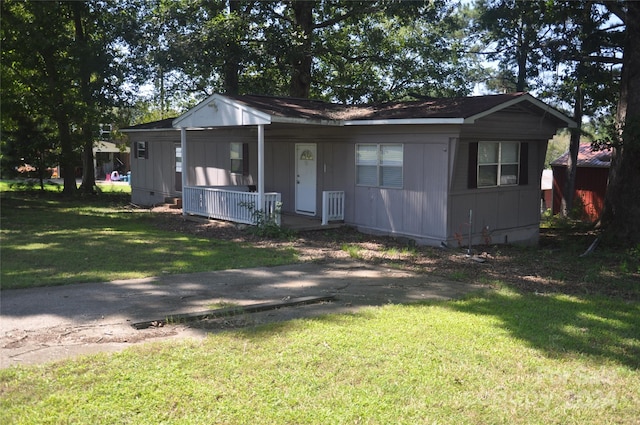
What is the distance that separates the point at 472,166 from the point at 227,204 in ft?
20.7

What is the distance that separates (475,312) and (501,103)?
267 inches

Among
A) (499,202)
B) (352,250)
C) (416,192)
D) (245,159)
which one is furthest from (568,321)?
(245,159)

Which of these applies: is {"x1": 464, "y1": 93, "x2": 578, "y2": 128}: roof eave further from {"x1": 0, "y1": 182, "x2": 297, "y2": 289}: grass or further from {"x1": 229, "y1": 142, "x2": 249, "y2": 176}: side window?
{"x1": 229, "y1": 142, "x2": 249, "y2": 176}: side window

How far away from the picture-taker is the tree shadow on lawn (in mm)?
5645

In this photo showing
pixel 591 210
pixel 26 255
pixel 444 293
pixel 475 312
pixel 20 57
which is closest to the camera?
pixel 475 312

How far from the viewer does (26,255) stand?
1040cm

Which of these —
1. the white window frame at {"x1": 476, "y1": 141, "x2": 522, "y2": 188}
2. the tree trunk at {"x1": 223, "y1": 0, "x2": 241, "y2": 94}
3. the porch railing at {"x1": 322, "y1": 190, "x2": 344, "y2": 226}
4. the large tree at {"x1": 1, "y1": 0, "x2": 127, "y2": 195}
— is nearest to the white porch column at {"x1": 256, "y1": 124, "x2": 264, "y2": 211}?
the porch railing at {"x1": 322, "y1": 190, "x2": 344, "y2": 226}

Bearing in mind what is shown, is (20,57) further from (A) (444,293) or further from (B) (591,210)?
(B) (591,210)

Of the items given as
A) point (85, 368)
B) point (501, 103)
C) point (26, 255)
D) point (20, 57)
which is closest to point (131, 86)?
point (20, 57)

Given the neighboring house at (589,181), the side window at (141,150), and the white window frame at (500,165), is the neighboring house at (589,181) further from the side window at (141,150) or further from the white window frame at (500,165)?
the side window at (141,150)

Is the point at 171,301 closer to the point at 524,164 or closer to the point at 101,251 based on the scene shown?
the point at 101,251

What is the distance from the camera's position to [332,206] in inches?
577

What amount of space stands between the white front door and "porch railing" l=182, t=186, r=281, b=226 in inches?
65.2

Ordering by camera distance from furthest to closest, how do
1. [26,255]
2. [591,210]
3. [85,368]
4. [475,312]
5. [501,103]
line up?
[591,210] < [501,103] < [26,255] < [475,312] < [85,368]
